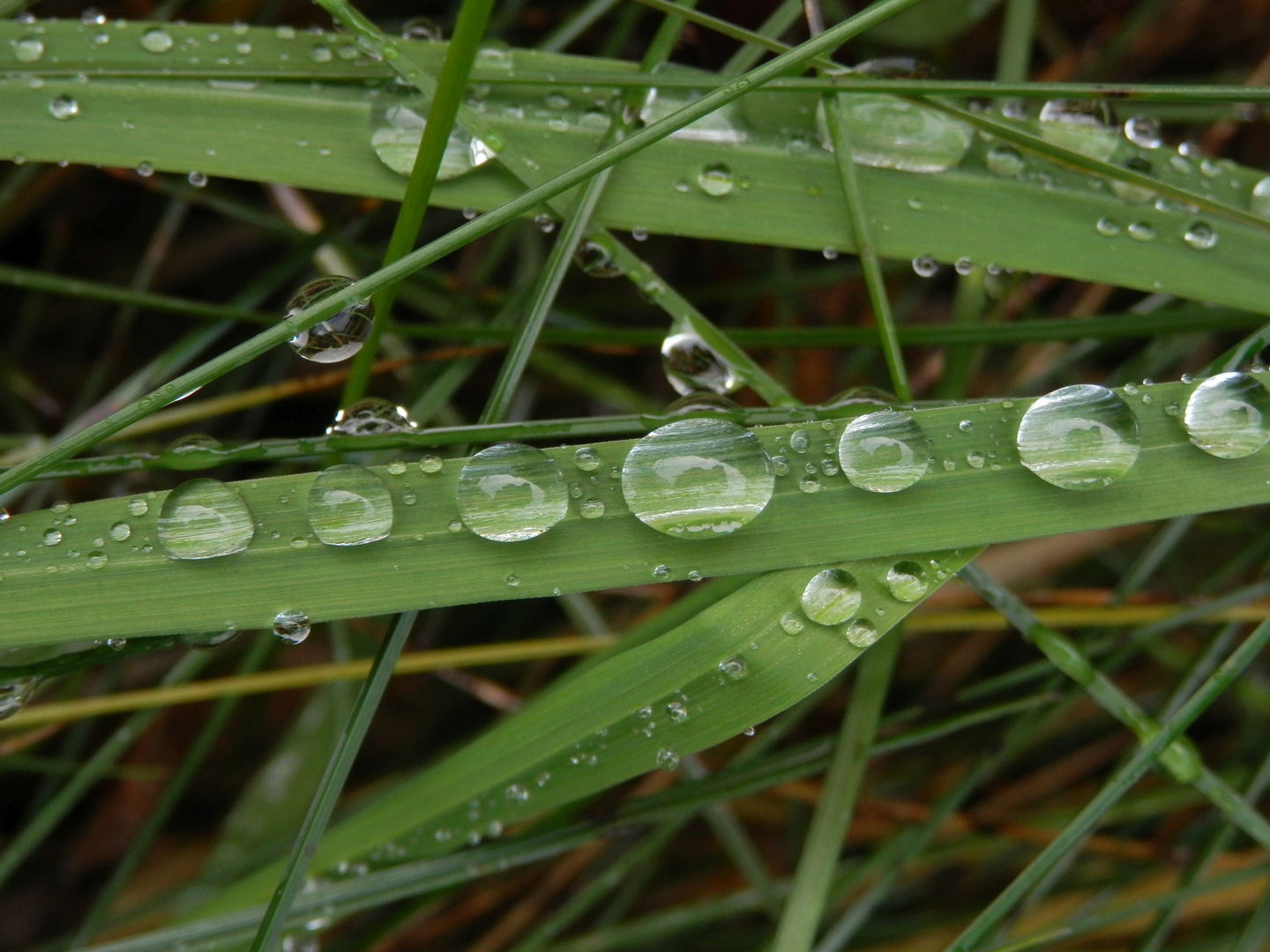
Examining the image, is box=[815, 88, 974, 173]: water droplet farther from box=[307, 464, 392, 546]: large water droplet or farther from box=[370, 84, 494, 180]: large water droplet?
box=[307, 464, 392, 546]: large water droplet

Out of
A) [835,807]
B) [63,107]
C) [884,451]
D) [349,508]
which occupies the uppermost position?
[63,107]

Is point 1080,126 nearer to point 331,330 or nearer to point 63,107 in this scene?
point 331,330

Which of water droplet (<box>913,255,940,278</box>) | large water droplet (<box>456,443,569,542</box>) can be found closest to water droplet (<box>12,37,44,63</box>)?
large water droplet (<box>456,443,569,542</box>)

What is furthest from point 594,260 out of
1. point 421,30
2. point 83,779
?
point 83,779

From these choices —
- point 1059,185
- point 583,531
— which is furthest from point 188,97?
point 1059,185

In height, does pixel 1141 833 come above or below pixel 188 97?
below

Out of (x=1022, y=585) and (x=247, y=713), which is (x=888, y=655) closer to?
(x=1022, y=585)
